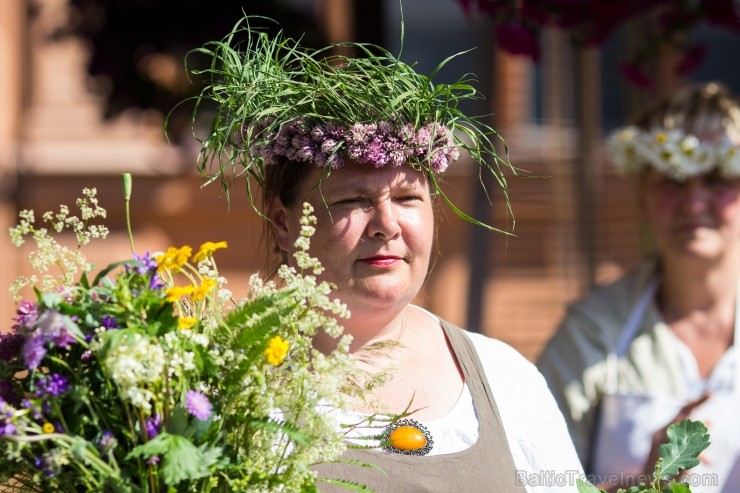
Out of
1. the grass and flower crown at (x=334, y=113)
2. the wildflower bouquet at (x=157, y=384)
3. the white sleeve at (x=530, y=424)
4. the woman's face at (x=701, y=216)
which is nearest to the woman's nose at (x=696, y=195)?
the woman's face at (x=701, y=216)

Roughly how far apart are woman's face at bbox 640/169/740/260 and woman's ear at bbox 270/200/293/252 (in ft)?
5.17

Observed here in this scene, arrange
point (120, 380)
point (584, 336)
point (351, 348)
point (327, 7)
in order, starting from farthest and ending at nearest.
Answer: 1. point (327, 7)
2. point (584, 336)
3. point (351, 348)
4. point (120, 380)

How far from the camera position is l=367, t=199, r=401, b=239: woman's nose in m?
2.06

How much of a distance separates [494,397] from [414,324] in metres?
0.22

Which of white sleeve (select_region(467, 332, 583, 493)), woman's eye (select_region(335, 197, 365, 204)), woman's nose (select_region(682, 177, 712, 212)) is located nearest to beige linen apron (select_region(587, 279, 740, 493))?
woman's nose (select_region(682, 177, 712, 212))

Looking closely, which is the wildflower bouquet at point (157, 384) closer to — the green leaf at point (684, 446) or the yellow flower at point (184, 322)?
the yellow flower at point (184, 322)

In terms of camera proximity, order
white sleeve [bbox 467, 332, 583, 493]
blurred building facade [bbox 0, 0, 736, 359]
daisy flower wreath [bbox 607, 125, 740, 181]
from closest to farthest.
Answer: white sleeve [bbox 467, 332, 583, 493] < daisy flower wreath [bbox 607, 125, 740, 181] < blurred building facade [bbox 0, 0, 736, 359]

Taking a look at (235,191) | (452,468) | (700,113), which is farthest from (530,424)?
(235,191)

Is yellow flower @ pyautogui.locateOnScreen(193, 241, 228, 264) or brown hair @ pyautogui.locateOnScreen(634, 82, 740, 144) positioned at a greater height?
brown hair @ pyautogui.locateOnScreen(634, 82, 740, 144)

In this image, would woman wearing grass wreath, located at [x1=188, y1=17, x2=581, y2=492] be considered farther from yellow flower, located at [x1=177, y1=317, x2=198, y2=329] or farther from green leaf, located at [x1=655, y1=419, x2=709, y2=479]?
yellow flower, located at [x1=177, y1=317, x2=198, y2=329]

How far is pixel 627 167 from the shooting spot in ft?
11.8

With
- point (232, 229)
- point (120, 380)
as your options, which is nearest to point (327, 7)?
point (232, 229)

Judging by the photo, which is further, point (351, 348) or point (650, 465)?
point (650, 465)

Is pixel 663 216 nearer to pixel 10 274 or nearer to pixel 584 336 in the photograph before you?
pixel 584 336
